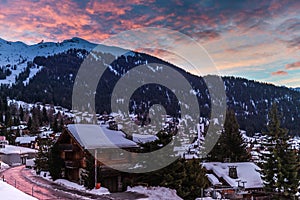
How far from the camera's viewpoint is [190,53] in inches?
1630

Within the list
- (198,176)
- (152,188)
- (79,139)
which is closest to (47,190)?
(79,139)

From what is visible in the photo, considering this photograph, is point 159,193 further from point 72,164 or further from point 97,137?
point 72,164

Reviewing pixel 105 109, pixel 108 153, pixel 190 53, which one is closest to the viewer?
pixel 108 153

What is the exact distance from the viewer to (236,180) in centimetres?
3594

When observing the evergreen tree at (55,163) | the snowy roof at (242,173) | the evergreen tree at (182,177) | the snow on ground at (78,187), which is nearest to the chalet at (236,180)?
the snowy roof at (242,173)

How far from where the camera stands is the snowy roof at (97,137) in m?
32.7

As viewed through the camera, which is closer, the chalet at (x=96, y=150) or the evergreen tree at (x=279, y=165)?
the evergreen tree at (x=279, y=165)

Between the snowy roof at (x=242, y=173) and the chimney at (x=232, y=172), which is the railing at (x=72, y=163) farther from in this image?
the chimney at (x=232, y=172)

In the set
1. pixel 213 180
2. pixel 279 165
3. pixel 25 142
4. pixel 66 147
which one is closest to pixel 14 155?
pixel 25 142

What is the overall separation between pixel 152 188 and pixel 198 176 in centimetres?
391

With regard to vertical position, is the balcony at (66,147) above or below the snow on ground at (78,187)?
above

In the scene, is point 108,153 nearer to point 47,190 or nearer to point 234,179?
point 47,190

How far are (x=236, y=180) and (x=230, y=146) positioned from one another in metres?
13.5

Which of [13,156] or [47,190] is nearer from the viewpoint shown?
[47,190]
